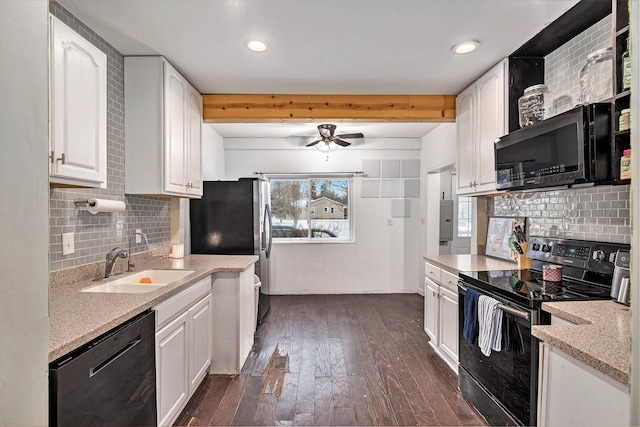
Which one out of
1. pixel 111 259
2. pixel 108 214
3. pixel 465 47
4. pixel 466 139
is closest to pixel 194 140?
pixel 108 214

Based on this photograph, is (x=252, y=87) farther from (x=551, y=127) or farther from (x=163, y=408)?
(x=163, y=408)

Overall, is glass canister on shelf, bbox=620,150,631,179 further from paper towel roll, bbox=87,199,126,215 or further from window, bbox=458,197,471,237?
Answer: window, bbox=458,197,471,237

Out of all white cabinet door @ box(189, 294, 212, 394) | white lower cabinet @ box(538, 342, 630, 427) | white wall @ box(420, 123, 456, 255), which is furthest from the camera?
white wall @ box(420, 123, 456, 255)

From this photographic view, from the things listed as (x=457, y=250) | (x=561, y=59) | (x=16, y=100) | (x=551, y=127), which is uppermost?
(x=561, y=59)

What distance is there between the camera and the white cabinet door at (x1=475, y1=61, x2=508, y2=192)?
2458 mm

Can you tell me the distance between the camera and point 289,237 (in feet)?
17.0

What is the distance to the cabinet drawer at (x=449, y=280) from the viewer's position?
98.9 inches

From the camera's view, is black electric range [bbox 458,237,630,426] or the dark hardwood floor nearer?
black electric range [bbox 458,237,630,426]

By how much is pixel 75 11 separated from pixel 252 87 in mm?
1326

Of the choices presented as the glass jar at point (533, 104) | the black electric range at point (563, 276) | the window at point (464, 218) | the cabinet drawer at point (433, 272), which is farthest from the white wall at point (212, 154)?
the window at point (464, 218)

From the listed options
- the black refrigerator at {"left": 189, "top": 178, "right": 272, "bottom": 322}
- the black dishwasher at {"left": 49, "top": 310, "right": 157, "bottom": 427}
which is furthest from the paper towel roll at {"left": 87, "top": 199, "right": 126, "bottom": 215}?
the black refrigerator at {"left": 189, "top": 178, "right": 272, "bottom": 322}

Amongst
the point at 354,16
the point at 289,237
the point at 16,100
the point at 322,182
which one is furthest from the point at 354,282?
the point at 16,100

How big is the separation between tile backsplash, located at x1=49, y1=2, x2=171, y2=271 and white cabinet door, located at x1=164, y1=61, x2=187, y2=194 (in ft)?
1.01

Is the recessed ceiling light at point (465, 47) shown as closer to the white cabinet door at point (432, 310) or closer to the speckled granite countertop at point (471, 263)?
the speckled granite countertop at point (471, 263)
